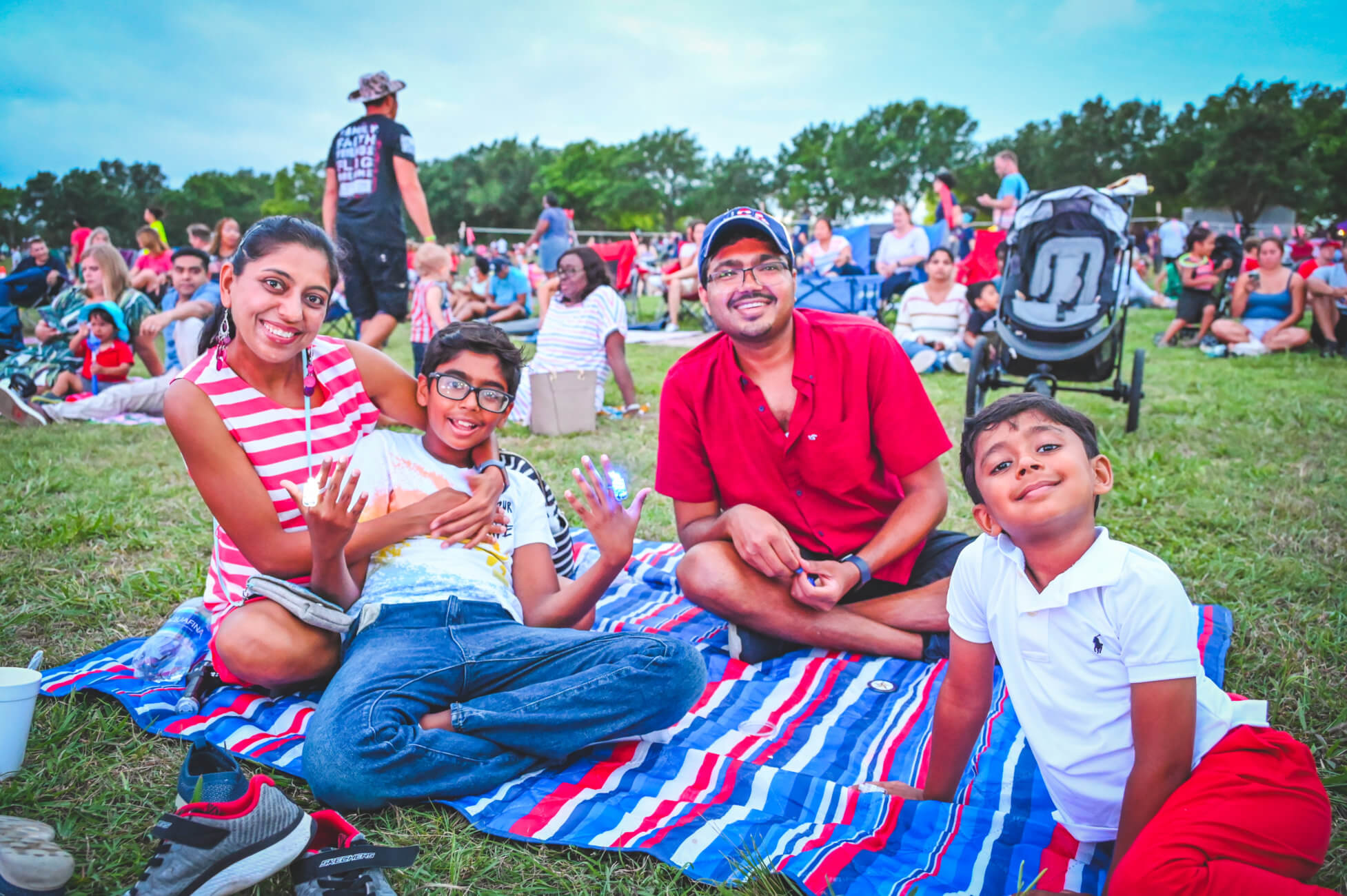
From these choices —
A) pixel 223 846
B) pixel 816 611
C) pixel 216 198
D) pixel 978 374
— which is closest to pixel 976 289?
pixel 978 374

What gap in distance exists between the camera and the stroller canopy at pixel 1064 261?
5.30m

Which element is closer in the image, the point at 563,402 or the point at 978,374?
the point at 978,374

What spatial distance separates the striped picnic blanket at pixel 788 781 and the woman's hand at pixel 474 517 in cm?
70

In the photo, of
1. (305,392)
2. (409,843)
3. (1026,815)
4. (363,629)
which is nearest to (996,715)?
(1026,815)

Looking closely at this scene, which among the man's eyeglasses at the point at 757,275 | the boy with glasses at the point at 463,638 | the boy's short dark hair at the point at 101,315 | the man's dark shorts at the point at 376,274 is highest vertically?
the man's dark shorts at the point at 376,274

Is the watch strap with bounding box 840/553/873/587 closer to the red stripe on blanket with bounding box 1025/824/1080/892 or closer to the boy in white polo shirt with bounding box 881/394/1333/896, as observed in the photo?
the boy in white polo shirt with bounding box 881/394/1333/896

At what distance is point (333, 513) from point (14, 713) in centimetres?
92

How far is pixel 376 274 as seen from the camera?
19.3 ft

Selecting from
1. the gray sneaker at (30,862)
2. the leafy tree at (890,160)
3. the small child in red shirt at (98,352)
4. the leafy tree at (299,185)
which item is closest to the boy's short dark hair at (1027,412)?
the gray sneaker at (30,862)

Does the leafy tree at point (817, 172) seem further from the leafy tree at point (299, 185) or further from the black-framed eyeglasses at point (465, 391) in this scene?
the black-framed eyeglasses at point (465, 391)

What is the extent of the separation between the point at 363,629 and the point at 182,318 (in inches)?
258

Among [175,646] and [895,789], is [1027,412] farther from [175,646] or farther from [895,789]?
[175,646]

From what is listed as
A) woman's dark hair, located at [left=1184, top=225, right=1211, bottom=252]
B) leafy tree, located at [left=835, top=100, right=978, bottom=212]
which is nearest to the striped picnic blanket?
woman's dark hair, located at [left=1184, top=225, right=1211, bottom=252]

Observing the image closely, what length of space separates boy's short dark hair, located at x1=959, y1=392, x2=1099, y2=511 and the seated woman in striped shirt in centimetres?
714
